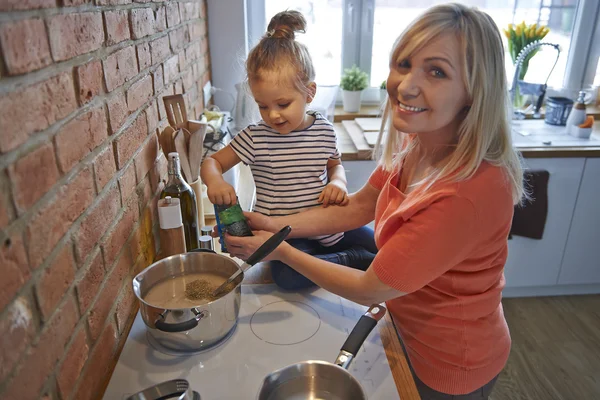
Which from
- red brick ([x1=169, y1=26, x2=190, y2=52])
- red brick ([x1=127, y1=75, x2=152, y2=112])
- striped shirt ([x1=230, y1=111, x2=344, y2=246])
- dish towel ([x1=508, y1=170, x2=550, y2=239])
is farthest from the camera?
dish towel ([x1=508, y1=170, x2=550, y2=239])

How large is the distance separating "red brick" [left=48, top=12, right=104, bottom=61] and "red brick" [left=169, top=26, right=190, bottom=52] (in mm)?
577

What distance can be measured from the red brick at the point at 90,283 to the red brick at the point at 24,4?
397 millimetres

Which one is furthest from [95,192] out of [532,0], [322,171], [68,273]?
[532,0]

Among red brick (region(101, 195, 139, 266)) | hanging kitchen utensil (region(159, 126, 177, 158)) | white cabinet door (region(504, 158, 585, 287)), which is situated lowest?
white cabinet door (region(504, 158, 585, 287))

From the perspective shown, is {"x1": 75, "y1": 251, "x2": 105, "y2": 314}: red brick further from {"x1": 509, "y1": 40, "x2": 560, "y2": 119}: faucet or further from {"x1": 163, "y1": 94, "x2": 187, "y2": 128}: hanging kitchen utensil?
{"x1": 509, "y1": 40, "x2": 560, "y2": 119}: faucet

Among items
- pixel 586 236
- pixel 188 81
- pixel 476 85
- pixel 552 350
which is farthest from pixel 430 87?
pixel 586 236

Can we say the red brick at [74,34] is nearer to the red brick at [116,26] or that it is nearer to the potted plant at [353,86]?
the red brick at [116,26]

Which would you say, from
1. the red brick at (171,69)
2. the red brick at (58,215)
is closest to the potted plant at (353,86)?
the red brick at (171,69)

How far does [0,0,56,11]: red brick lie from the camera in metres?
0.52

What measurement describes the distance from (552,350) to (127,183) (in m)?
2.05

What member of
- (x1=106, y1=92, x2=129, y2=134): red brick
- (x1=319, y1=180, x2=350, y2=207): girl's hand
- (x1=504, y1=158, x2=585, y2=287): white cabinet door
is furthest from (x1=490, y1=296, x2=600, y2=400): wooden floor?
(x1=106, y1=92, x2=129, y2=134): red brick

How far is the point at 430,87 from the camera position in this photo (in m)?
0.87

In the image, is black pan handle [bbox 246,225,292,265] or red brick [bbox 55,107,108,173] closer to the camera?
red brick [bbox 55,107,108,173]

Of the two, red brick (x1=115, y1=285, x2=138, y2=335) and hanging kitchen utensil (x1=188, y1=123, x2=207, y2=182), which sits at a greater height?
hanging kitchen utensil (x1=188, y1=123, x2=207, y2=182)
